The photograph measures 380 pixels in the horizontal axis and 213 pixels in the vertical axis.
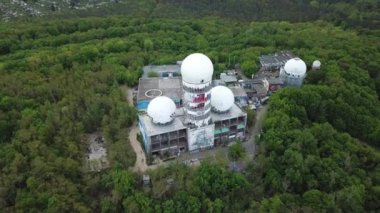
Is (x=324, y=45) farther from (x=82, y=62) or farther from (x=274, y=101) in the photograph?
(x=82, y=62)

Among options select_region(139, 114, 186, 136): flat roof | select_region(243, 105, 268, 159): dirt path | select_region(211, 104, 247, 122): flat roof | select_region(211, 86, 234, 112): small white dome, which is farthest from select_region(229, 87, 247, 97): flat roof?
select_region(139, 114, 186, 136): flat roof

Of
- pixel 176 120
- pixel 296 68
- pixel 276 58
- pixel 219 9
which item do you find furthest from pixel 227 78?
pixel 219 9

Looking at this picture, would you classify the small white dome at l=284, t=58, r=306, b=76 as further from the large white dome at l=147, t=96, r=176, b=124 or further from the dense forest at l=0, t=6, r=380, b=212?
the large white dome at l=147, t=96, r=176, b=124

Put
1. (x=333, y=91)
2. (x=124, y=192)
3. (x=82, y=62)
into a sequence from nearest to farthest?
1. (x=124, y=192)
2. (x=333, y=91)
3. (x=82, y=62)

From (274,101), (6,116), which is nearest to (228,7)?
(274,101)

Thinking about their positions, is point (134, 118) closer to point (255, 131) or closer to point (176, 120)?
point (176, 120)
